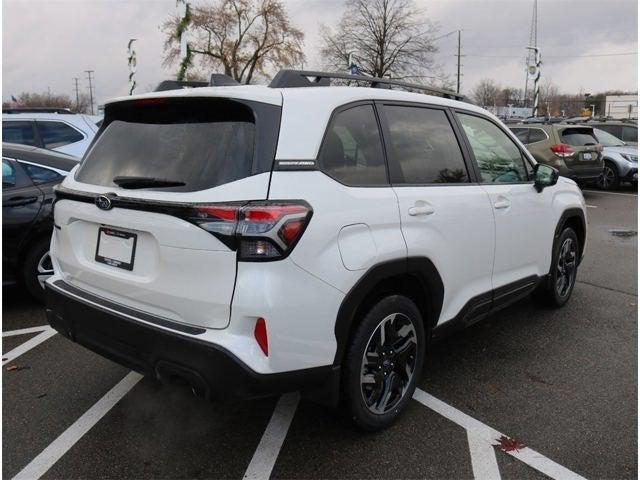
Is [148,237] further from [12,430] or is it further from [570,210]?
[570,210]

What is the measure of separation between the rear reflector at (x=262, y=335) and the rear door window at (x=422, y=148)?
1107mm

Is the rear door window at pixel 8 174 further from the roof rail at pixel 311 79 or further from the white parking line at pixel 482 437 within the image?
the white parking line at pixel 482 437

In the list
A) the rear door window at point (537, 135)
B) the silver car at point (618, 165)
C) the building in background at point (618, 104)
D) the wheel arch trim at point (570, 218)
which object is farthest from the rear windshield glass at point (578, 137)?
the building in background at point (618, 104)

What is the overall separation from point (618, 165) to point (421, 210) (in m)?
13.2

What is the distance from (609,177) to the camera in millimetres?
14320

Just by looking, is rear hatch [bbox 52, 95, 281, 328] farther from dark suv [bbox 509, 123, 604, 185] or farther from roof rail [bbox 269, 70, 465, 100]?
dark suv [bbox 509, 123, 604, 185]

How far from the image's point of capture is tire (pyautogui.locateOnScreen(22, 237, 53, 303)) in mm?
4750

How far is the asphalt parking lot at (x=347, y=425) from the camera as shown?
270 centimetres

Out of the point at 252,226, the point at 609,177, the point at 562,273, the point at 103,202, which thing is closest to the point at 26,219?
the point at 103,202

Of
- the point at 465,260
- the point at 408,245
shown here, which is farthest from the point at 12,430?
the point at 465,260

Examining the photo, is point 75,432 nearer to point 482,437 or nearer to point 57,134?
point 482,437

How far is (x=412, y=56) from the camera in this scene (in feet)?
124

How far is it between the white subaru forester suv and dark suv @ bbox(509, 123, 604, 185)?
382 inches

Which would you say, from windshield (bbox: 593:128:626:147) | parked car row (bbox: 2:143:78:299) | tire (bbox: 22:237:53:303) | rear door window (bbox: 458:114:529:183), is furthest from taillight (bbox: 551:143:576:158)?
tire (bbox: 22:237:53:303)
